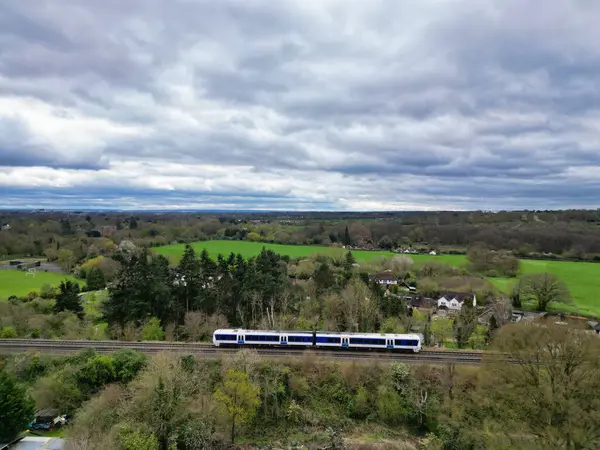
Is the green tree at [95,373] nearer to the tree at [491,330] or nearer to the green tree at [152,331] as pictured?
the green tree at [152,331]

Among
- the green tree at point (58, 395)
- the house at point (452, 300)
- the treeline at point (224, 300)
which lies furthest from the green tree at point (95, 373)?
the house at point (452, 300)

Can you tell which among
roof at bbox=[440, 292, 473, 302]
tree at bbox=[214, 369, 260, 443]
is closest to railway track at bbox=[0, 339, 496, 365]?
tree at bbox=[214, 369, 260, 443]

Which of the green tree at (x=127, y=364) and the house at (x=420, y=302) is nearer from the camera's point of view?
the green tree at (x=127, y=364)

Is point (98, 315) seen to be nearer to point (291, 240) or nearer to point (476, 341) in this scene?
point (476, 341)

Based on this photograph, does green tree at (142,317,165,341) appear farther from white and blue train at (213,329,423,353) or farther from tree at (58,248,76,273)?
tree at (58,248,76,273)

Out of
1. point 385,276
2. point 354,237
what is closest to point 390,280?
point 385,276

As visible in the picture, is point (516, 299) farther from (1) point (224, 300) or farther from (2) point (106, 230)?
(2) point (106, 230)
